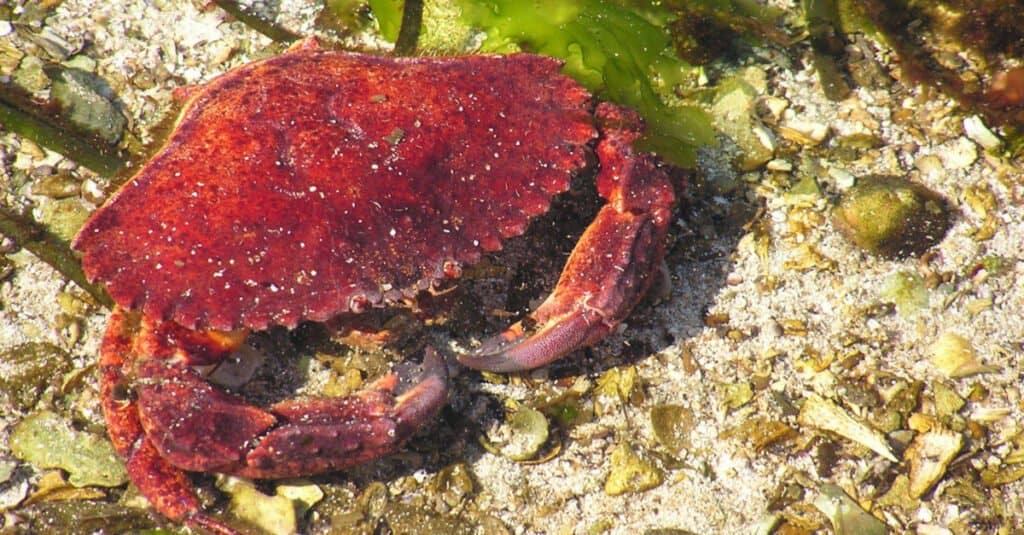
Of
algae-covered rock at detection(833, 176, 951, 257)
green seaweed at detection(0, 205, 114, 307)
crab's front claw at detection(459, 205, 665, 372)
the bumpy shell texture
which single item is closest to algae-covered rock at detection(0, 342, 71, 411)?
green seaweed at detection(0, 205, 114, 307)

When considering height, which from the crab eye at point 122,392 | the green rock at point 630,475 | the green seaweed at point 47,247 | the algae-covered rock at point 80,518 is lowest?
the algae-covered rock at point 80,518

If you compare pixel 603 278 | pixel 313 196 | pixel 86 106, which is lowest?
pixel 603 278

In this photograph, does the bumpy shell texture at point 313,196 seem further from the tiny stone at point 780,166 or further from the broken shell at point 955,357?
the broken shell at point 955,357

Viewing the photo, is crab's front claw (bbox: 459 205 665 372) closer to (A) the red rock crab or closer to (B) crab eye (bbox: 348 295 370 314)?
(A) the red rock crab

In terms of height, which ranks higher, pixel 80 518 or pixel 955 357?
pixel 955 357

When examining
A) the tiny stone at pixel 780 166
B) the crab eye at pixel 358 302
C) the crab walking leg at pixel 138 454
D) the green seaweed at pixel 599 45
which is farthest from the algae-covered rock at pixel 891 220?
the crab walking leg at pixel 138 454

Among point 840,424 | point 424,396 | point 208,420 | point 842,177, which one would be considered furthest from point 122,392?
point 842,177

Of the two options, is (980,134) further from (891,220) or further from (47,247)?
(47,247)

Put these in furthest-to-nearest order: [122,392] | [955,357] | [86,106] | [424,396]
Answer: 1. [86,106]
2. [955,357]
3. [424,396]
4. [122,392]
